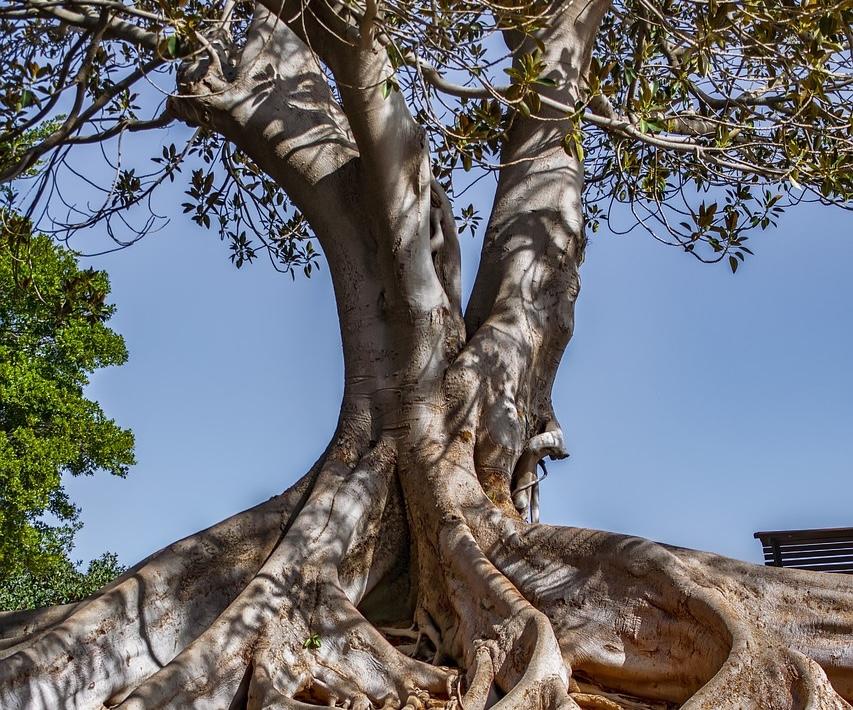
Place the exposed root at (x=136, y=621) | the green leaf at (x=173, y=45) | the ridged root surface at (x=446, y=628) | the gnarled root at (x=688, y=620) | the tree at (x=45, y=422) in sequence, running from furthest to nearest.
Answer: the tree at (x=45, y=422), the exposed root at (x=136, y=621), the green leaf at (x=173, y=45), the ridged root surface at (x=446, y=628), the gnarled root at (x=688, y=620)

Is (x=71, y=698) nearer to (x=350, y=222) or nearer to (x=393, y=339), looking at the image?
(x=393, y=339)

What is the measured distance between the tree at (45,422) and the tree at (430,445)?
7.12 m

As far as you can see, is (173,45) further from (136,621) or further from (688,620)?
(688,620)

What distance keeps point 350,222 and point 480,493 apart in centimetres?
175

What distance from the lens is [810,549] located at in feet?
26.9

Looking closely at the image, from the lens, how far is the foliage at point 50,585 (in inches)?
536

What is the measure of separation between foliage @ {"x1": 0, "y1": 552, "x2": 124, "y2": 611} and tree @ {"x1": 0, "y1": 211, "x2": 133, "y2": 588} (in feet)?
0.23

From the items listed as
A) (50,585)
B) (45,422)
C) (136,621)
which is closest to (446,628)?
(136,621)

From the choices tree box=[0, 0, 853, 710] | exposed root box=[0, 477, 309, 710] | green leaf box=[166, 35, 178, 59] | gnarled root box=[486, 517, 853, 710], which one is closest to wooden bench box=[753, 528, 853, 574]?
tree box=[0, 0, 853, 710]

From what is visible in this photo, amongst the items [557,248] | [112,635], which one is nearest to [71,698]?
[112,635]

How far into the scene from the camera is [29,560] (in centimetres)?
1305

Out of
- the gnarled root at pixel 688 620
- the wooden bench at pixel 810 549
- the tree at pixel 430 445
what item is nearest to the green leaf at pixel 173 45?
the tree at pixel 430 445

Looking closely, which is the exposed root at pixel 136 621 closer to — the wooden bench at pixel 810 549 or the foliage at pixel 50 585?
the wooden bench at pixel 810 549

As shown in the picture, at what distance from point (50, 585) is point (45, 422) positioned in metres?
2.60
